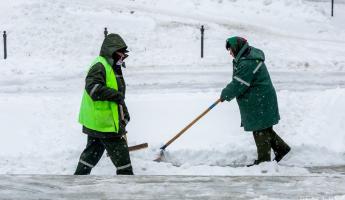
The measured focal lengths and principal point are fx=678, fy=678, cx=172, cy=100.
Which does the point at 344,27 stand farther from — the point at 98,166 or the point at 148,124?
the point at 98,166

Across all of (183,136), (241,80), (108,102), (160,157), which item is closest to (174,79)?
(183,136)

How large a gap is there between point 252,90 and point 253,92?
0.02 meters

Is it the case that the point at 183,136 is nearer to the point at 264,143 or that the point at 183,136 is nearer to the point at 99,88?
the point at 264,143

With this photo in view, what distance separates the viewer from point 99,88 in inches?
229

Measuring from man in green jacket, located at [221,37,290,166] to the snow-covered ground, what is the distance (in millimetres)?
364

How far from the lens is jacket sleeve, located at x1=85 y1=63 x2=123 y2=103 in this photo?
19.1 feet

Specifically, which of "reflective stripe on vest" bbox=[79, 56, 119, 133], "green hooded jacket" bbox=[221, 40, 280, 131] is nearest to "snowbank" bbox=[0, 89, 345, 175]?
"green hooded jacket" bbox=[221, 40, 280, 131]

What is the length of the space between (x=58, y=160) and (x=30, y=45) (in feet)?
30.9

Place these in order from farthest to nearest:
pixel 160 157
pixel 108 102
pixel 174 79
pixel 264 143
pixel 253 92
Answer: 1. pixel 174 79
2. pixel 160 157
3. pixel 264 143
4. pixel 253 92
5. pixel 108 102

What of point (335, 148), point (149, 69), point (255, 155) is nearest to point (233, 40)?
point (255, 155)

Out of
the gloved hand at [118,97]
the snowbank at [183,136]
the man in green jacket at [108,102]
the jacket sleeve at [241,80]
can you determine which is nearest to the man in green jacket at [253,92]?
the jacket sleeve at [241,80]

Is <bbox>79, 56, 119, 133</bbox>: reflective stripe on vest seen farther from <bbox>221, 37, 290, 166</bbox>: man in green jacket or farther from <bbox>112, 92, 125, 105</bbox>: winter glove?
<bbox>221, 37, 290, 166</bbox>: man in green jacket

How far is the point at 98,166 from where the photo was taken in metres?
7.22

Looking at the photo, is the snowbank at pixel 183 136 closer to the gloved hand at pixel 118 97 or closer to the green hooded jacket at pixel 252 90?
the green hooded jacket at pixel 252 90
